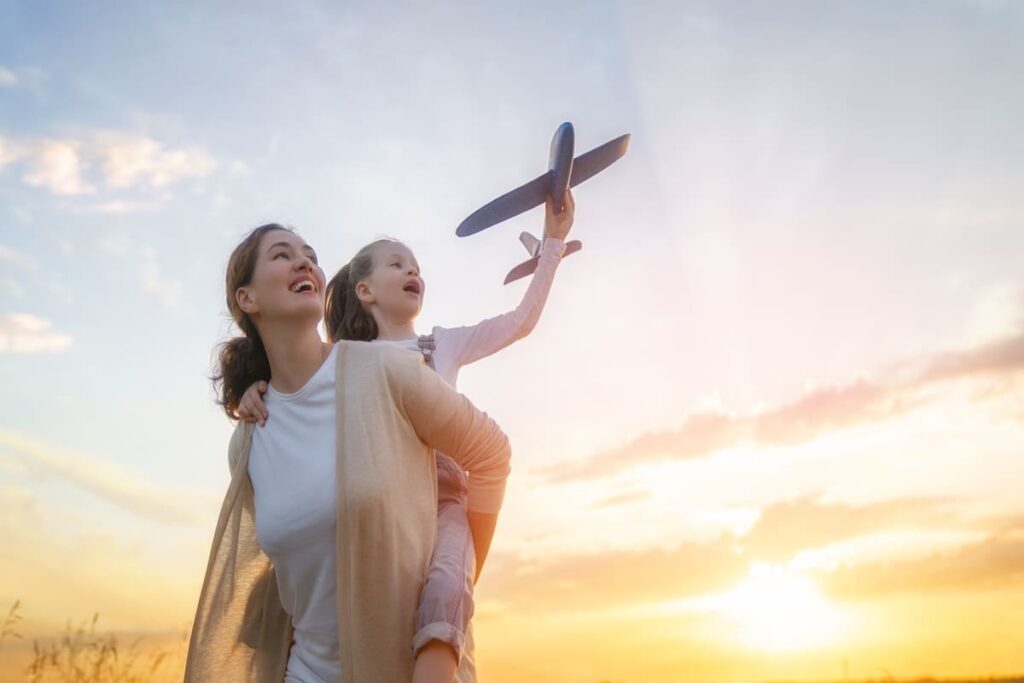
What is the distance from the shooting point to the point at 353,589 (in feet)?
9.29

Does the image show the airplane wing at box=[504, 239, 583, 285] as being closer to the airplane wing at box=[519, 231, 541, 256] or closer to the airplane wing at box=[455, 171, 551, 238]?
the airplane wing at box=[519, 231, 541, 256]

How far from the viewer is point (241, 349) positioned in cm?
365

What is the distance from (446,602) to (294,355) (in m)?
1.09

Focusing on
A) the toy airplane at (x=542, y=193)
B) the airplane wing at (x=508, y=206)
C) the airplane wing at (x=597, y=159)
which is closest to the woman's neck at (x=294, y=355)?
the toy airplane at (x=542, y=193)

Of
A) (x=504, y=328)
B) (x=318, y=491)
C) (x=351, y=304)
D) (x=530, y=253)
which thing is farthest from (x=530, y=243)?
(x=318, y=491)

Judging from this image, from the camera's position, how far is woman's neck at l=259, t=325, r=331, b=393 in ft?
11.0

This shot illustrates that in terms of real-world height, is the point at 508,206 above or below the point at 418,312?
above

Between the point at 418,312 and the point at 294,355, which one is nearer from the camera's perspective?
the point at 294,355

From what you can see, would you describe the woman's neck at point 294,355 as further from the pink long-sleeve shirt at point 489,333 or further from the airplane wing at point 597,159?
the airplane wing at point 597,159

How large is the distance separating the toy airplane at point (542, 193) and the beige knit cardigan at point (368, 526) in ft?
9.41

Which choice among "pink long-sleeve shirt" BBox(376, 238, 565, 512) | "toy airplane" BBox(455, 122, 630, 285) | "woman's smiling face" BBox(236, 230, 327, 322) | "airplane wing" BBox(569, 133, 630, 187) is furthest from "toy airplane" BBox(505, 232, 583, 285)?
"woman's smiling face" BBox(236, 230, 327, 322)

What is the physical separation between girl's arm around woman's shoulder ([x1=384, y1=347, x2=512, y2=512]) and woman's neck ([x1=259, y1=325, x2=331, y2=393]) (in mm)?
393

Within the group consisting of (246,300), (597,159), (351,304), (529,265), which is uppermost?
(597,159)

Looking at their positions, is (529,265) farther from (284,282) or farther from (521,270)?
(284,282)
